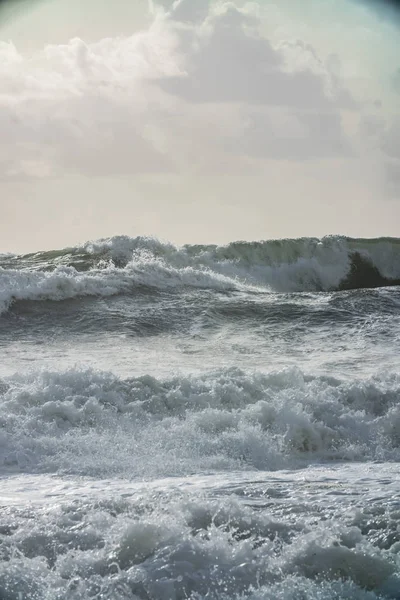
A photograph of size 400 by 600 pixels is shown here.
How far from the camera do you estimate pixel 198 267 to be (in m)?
16.5

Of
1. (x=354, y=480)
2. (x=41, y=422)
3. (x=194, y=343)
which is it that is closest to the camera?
(x=354, y=480)

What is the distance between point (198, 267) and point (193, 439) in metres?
10.0

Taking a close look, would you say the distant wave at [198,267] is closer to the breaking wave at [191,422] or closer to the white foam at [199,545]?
the breaking wave at [191,422]

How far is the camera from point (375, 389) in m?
7.83

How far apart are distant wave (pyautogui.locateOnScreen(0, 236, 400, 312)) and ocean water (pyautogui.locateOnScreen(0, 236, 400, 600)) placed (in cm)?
9

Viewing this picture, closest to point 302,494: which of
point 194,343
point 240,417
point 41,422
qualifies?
point 240,417

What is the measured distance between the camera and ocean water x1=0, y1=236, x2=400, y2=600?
396 centimetres

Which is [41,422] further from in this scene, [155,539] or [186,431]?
[155,539]

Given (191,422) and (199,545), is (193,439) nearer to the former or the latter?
(191,422)

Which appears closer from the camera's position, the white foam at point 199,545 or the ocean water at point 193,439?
the white foam at point 199,545

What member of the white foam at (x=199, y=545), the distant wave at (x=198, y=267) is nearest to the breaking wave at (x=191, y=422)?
the white foam at (x=199, y=545)

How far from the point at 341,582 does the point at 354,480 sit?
1.71m

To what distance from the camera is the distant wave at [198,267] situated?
1368cm

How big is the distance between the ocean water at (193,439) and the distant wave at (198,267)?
9cm
